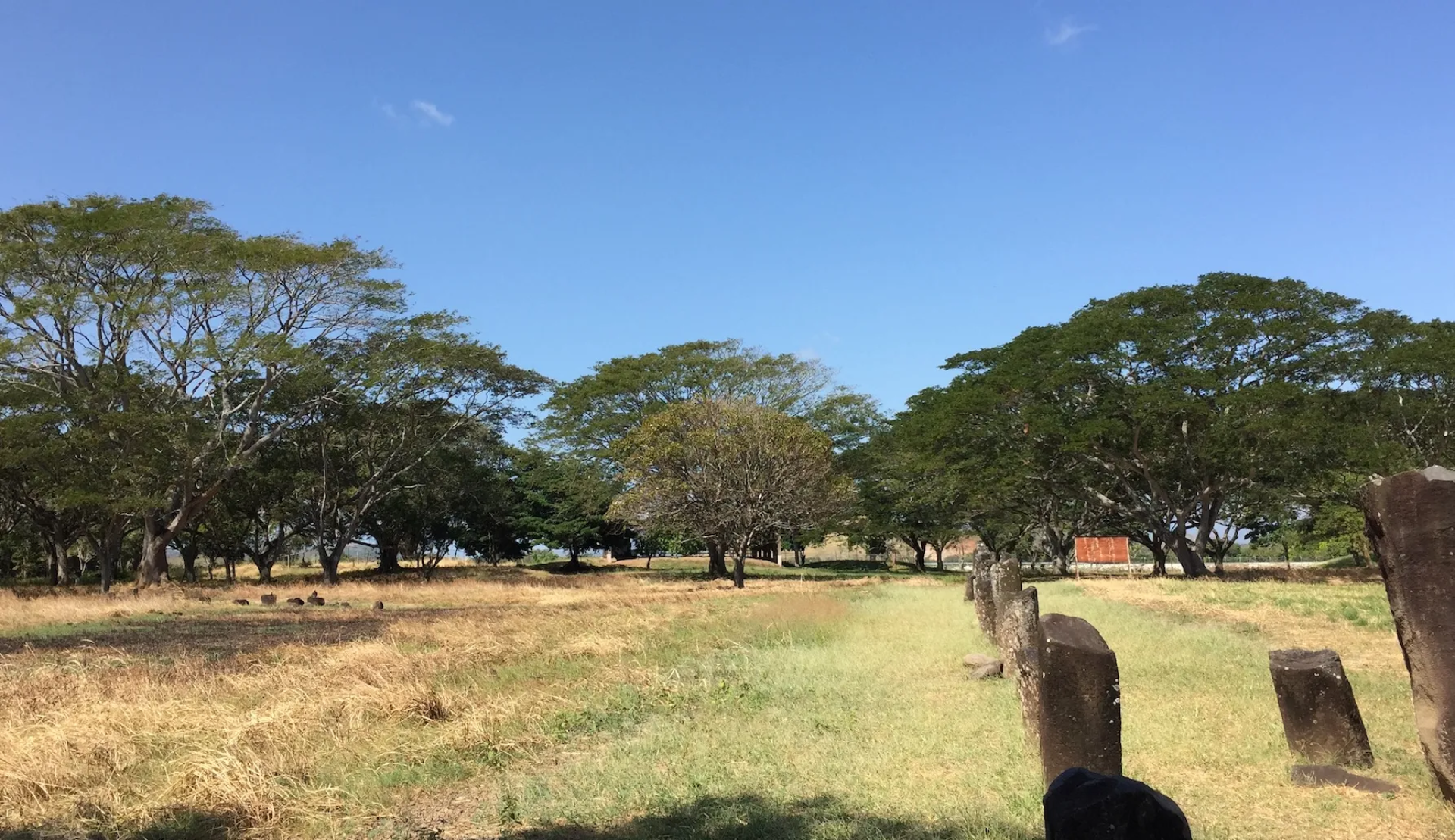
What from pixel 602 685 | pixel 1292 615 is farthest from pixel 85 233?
pixel 1292 615

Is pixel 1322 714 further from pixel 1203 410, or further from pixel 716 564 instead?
pixel 716 564

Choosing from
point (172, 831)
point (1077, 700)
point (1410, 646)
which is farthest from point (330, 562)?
point (1410, 646)

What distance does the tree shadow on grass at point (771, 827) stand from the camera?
16.6 ft

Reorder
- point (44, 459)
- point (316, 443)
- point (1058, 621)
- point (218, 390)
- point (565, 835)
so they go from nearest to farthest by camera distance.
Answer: point (565, 835) < point (1058, 621) < point (44, 459) < point (218, 390) < point (316, 443)

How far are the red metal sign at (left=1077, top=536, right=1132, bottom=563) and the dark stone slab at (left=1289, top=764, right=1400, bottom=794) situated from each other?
3372cm

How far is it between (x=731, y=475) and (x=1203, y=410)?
1658cm

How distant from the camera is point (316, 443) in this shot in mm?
43562

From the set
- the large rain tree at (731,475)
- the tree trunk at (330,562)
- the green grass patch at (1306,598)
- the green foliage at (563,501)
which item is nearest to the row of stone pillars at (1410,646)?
the green grass patch at (1306,598)

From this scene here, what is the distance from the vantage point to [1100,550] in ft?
128

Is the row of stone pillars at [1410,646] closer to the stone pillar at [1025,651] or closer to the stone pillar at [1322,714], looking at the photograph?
the stone pillar at [1322,714]

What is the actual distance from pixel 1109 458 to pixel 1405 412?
379 inches

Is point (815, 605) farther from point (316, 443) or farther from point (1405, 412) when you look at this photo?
point (316, 443)

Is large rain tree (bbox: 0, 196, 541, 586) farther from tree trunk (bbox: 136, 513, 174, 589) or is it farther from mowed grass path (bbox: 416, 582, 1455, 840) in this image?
mowed grass path (bbox: 416, 582, 1455, 840)

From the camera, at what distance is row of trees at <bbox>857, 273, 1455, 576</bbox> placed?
29625 mm
